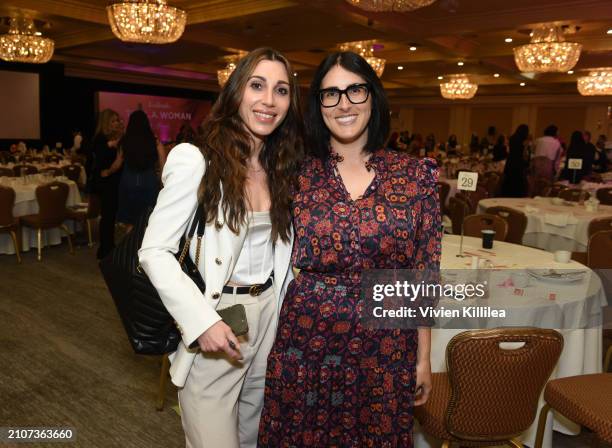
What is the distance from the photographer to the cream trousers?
162 cm

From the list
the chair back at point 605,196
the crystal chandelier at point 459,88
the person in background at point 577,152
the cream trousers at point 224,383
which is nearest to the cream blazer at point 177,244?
the cream trousers at point 224,383

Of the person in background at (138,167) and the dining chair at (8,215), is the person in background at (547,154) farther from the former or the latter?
the dining chair at (8,215)

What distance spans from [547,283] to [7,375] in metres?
3.17

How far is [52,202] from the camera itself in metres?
6.19

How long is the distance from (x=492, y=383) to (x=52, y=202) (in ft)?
18.1

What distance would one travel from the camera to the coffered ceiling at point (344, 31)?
797 cm

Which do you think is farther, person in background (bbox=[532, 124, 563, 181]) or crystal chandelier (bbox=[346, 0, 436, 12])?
person in background (bbox=[532, 124, 563, 181])

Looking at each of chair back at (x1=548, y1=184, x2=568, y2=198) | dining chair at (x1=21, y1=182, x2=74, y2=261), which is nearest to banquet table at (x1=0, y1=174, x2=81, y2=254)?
dining chair at (x1=21, y1=182, x2=74, y2=261)

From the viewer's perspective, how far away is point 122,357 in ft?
12.2

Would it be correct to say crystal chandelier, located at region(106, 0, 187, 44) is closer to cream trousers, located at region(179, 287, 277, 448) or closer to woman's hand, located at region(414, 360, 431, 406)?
cream trousers, located at region(179, 287, 277, 448)

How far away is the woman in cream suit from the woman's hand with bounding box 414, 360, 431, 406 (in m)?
0.48

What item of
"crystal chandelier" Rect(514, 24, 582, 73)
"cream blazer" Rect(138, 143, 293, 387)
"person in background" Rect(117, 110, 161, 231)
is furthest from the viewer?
"crystal chandelier" Rect(514, 24, 582, 73)

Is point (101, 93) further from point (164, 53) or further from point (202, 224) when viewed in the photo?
point (202, 224)

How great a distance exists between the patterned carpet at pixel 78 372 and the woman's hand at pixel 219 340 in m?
1.48
